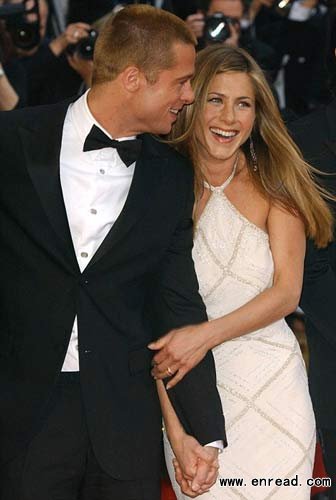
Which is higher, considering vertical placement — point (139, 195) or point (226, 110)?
point (226, 110)

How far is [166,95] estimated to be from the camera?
10.7ft

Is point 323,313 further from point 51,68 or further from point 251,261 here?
point 51,68

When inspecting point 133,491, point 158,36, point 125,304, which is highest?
point 158,36

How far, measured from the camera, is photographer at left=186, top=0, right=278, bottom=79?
5625 mm

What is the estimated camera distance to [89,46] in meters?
A: 5.62

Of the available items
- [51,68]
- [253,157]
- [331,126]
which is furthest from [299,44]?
[253,157]

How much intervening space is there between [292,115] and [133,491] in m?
→ 2.23

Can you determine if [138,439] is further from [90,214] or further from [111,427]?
[90,214]

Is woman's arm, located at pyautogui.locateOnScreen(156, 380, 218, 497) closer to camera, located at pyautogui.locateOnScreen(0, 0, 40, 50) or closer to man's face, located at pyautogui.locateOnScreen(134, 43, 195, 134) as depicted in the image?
man's face, located at pyautogui.locateOnScreen(134, 43, 195, 134)

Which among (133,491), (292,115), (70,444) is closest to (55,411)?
(70,444)

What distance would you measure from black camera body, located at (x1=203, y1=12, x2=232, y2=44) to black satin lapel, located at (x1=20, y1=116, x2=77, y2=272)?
2554 mm

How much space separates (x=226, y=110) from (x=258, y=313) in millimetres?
719

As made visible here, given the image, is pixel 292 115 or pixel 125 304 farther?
pixel 292 115

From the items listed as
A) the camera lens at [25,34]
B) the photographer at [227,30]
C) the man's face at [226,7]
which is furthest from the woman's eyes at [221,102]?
the man's face at [226,7]
